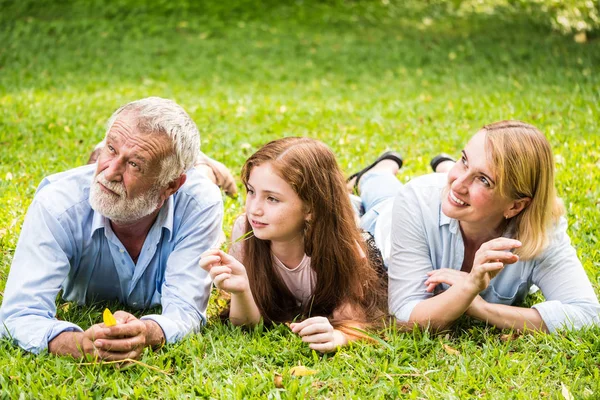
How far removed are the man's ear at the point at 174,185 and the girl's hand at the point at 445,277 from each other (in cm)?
144

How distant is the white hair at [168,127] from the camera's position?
3646 millimetres

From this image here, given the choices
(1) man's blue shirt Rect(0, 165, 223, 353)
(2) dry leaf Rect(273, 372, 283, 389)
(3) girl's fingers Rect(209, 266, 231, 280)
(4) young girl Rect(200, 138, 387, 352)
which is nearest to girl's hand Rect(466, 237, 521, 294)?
(4) young girl Rect(200, 138, 387, 352)

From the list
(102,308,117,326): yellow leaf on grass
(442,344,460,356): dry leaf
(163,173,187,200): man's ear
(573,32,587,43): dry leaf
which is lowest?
(442,344,460,356): dry leaf

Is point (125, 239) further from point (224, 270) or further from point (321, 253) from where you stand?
point (321, 253)

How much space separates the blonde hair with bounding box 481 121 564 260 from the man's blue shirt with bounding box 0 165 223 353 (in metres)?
1.57

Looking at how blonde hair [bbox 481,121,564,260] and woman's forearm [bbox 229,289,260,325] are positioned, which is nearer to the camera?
blonde hair [bbox 481,121,564,260]

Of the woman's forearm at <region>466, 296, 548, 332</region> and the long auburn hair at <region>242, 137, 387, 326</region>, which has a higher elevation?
the long auburn hair at <region>242, 137, 387, 326</region>

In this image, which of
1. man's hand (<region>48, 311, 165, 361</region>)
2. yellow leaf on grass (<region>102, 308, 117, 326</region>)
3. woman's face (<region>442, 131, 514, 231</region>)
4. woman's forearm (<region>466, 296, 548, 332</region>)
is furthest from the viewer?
woman's forearm (<region>466, 296, 548, 332</region>)

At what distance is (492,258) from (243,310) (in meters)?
1.35

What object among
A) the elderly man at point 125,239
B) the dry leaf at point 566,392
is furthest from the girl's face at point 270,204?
the dry leaf at point 566,392

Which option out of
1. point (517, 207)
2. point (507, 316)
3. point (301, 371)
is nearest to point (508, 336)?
point (507, 316)

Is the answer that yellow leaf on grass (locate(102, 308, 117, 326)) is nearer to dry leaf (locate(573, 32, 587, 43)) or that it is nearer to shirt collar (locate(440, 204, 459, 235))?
shirt collar (locate(440, 204, 459, 235))

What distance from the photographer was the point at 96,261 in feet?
13.1

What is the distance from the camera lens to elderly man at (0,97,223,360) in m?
3.49
